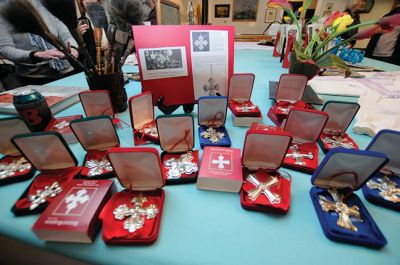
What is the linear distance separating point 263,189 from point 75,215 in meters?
0.32

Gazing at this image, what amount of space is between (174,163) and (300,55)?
1.99ft

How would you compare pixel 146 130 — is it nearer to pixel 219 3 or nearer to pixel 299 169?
pixel 299 169

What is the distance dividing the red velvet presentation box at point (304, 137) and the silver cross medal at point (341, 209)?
0.26 ft

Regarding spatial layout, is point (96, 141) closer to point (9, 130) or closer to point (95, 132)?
point (95, 132)

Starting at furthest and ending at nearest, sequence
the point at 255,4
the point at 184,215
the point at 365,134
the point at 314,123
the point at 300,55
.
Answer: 1. the point at 255,4
2. the point at 300,55
3. the point at 365,134
4. the point at 314,123
5. the point at 184,215

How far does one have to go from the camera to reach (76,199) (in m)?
0.31

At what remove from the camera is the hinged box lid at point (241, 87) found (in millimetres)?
627

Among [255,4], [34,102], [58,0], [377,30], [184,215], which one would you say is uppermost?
[255,4]

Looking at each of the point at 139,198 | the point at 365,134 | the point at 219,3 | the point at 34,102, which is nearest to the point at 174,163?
the point at 139,198

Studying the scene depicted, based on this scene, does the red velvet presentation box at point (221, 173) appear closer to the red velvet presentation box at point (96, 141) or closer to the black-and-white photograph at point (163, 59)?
the red velvet presentation box at point (96, 141)

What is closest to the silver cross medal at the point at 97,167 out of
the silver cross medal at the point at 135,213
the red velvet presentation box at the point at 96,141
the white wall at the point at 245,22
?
the red velvet presentation box at the point at 96,141

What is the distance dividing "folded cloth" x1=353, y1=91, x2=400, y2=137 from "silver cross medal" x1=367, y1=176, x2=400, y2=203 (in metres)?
0.22

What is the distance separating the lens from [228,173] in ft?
1.20

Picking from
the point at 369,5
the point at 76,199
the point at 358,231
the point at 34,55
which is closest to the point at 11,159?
the point at 76,199
